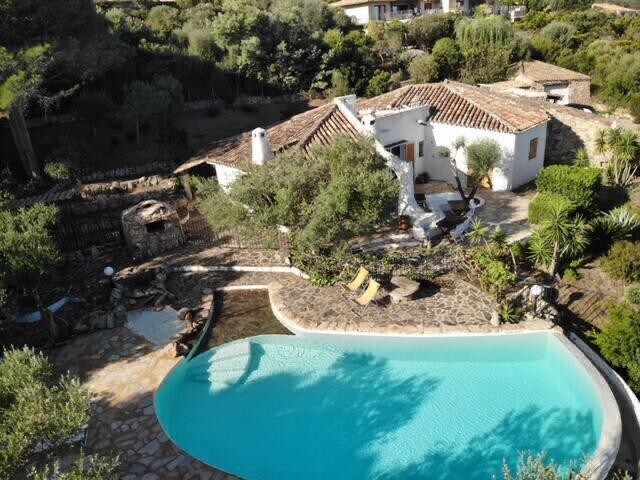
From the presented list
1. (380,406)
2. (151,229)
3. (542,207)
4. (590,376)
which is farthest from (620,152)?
(151,229)

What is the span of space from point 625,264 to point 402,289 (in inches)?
346

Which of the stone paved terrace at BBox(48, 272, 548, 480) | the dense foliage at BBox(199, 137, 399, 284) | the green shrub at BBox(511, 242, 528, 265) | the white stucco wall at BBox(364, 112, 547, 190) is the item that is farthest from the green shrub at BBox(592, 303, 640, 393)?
the white stucco wall at BBox(364, 112, 547, 190)

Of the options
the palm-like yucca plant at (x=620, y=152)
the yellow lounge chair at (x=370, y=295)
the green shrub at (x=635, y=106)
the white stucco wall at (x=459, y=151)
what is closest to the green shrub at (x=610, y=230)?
the palm-like yucca plant at (x=620, y=152)

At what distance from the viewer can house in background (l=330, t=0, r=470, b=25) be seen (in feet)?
232

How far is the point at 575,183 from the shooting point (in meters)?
22.8

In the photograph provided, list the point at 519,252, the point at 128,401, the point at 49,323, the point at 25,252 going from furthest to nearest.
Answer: the point at 519,252 < the point at 49,323 < the point at 25,252 < the point at 128,401

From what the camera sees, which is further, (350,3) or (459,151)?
(350,3)

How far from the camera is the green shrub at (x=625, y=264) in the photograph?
62.2 feet

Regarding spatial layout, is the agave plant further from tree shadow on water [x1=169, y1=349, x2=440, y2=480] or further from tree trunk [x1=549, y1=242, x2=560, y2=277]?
tree shadow on water [x1=169, y1=349, x2=440, y2=480]

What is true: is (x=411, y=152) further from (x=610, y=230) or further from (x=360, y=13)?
(x=360, y=13)

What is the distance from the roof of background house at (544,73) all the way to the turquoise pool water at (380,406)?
31395mm

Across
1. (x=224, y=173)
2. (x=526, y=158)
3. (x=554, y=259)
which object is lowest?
(x=554, y=259)

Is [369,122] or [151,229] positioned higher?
[369,122]

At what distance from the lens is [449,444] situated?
40.1 feet
